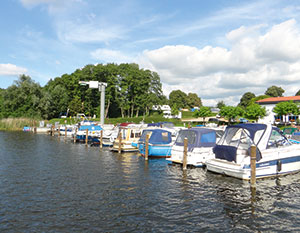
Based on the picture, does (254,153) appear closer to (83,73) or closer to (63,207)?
(63,207)

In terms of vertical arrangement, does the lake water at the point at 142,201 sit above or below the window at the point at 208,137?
below

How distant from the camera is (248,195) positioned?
12.3 metres

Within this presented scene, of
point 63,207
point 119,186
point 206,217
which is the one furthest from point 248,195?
point 63,207

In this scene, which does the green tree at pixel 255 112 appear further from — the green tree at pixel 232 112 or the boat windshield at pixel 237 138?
the boat windshield at pixel 237 138

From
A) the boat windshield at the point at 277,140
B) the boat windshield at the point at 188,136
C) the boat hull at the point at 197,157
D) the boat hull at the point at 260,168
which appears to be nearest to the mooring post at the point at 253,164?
the boat hull at the point at 260,168

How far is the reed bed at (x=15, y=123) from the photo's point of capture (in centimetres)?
6600

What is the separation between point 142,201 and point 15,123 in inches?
2558

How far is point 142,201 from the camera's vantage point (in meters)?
11.6

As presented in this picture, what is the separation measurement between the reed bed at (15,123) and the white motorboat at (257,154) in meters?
59.9

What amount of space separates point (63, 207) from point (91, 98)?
76.0 metres

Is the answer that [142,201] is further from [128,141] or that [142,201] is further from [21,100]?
[21,100]

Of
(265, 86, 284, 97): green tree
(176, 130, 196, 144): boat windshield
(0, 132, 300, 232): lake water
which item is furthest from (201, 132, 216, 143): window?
(265, 86, 284, 97): green tree

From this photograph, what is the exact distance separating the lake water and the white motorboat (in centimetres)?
58

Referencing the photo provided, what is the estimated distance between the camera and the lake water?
9148 mm
